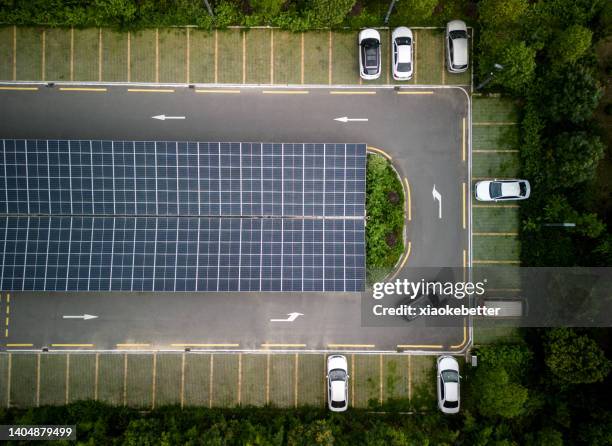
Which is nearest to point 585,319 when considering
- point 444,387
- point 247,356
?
point 444,387

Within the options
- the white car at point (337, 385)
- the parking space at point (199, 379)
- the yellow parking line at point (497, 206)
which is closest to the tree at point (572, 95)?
the yellow parking line at point (497, 206)

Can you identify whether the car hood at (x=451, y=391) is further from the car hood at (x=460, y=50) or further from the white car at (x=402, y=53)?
the car hood at (x=460, y=50)

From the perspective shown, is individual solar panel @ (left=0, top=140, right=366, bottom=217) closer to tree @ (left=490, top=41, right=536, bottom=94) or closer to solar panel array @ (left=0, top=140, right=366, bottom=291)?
solar panel array @ (left=0, top=140, right=366, bottom=291)

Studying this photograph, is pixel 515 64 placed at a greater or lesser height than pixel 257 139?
greater

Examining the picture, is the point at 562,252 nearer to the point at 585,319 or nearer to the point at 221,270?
the point at 585,319

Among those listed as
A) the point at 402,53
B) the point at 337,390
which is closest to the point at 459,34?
the point at 402,53

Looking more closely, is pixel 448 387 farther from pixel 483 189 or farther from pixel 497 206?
pixel 483 189

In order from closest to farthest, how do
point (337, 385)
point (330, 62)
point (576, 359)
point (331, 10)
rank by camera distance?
1. point (576, 359)
2. point (331, 10)
3. point (337, 385)
4. point (330, 62)
